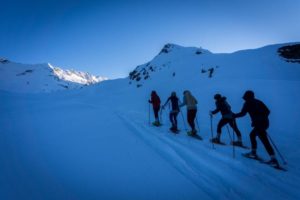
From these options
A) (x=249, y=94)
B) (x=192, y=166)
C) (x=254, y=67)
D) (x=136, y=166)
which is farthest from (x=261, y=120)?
(x=254, y=67)

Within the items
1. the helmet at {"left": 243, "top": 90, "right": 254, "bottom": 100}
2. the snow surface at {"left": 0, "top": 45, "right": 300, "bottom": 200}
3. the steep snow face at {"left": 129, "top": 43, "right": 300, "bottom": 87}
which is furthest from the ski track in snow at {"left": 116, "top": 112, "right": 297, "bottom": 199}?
the steep snow face at {"left": 129, "top": 43, "right": 300, "bottom": 87}

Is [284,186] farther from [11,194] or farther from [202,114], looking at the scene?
[202,114]

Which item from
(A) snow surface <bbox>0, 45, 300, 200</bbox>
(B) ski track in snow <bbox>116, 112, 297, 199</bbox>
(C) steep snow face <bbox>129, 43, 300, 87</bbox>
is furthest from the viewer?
(C) steep snow face <bbox>129, 43, 300, 87</bbox>

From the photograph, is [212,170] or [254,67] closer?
[212,170]

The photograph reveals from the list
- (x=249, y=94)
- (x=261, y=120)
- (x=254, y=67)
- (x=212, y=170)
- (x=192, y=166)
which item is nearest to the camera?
(x=212, y=170)

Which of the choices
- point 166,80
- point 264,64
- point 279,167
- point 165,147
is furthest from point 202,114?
point 166,80

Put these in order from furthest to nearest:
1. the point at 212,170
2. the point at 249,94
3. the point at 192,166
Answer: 1. the point at 249,94
2. the point at 192,166
3. the point at 212,170

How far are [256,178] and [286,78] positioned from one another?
15.7 m

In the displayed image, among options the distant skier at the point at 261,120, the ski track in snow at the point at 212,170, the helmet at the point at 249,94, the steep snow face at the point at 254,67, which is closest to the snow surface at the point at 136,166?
the ski track in snow at the point at 212,170

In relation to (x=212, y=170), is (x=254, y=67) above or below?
above

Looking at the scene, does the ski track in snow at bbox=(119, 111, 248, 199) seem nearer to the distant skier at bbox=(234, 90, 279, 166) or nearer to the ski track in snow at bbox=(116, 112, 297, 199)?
the ski track in snow at bbox=(116, 112, 297, 199)

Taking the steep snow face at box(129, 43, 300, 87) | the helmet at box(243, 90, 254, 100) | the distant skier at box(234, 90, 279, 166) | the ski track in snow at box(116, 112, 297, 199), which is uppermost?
the steep snow face at box(129, 43, 300, 87)

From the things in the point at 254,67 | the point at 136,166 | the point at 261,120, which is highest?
the point at 254,67

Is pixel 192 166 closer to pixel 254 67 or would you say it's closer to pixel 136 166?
pixel 136 166
